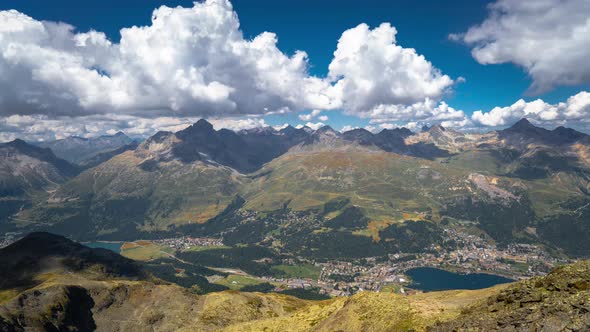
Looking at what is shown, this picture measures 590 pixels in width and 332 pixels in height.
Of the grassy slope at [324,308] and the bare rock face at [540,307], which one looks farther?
the grassy slope at [324,308]

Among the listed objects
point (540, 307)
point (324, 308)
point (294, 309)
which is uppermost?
point (540, 307)

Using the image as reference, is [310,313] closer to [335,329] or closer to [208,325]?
[335,329]

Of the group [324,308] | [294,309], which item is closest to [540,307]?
[324,308]

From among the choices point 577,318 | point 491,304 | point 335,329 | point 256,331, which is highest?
point 577,318

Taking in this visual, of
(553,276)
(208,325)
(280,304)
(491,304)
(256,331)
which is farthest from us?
(280,304)

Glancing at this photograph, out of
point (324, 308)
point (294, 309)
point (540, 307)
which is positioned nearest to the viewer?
point (540, 307)

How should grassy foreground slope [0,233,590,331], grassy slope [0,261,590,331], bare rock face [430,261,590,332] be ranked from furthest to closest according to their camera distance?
grassy slope [0,261,590,331], grassy foreground slope [0,233,590,331], bare rock face [430,261,590,332]

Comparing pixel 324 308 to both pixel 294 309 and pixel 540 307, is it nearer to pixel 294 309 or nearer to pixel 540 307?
pixel 294 309

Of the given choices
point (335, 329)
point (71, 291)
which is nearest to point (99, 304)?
point (71, 291)
